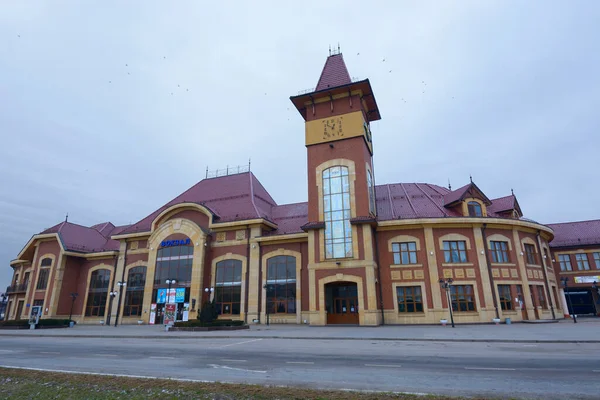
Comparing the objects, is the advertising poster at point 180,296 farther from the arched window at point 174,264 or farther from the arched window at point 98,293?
the arched window at point 98,293

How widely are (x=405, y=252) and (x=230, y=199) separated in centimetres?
1979

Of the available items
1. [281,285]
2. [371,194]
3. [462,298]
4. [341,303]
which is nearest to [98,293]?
[281,285]

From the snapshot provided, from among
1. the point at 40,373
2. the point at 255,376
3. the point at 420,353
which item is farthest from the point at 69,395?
the point at 420,353

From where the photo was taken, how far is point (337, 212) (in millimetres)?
31438

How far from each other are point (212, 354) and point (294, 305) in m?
19.6

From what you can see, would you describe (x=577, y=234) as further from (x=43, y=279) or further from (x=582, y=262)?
(x=43, y=279)

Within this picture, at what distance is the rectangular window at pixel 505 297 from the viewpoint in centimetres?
2881

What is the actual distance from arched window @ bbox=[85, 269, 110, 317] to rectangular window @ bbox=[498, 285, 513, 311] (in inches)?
1630

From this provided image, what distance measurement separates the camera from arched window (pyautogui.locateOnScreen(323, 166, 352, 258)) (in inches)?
1189

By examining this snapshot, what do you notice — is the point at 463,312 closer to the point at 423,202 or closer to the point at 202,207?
the point at 423,202

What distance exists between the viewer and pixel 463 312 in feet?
92.6

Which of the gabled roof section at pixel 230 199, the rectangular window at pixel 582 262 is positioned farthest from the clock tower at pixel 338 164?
the rectangular window at pixel 582 262

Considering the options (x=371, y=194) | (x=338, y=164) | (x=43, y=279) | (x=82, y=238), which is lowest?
(x=43, y=279)

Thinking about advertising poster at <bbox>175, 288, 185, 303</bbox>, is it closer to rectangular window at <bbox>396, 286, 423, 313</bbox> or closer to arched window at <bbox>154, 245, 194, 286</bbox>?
arched window at <bbox>154, 245, 194, 286</bbox>
